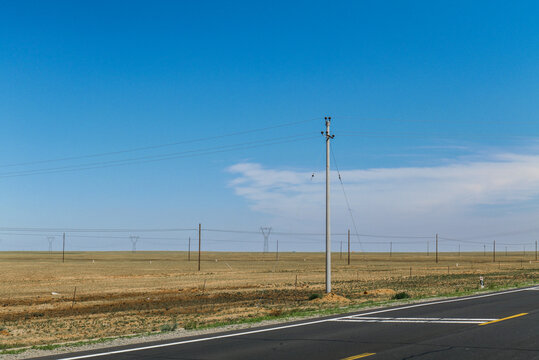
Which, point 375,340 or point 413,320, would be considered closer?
point 375,340

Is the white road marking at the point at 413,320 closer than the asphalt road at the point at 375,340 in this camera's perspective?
No

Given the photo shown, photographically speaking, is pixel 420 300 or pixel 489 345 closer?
pixel 489 345

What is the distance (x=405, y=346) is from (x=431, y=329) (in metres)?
2.84

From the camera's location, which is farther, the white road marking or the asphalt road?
the white road marking

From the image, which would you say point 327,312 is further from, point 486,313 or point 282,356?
point 282,356

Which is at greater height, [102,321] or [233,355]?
[233,355]

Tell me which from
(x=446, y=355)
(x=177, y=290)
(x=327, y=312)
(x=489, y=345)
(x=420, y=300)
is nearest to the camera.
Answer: (x=446, y=355)

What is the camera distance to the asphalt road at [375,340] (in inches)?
429

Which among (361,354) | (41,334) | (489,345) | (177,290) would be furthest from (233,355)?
(177,290)

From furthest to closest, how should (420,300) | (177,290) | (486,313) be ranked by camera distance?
1. (177,290)
2. (420,300)
3. (486,313)

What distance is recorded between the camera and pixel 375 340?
41.2ft

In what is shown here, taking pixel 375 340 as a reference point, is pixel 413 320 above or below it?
below

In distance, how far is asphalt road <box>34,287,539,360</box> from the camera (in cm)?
1089

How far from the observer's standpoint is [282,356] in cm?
1085
